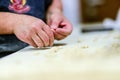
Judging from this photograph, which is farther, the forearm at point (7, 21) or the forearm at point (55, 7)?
the forearm at point (55, 7)

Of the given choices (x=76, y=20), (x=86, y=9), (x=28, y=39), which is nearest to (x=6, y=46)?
(x=28, y=39)

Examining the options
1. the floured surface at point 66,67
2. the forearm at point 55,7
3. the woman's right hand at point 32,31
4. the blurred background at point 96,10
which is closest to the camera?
the floured surface at point 66,67

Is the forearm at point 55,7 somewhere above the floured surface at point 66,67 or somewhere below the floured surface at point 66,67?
above

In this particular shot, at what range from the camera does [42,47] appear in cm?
53

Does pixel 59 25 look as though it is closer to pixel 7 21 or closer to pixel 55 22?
pixel 55 22

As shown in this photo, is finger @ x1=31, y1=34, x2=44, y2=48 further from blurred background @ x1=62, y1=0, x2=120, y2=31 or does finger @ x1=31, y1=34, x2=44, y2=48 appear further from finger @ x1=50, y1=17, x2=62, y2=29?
blurred background @ x1=62, y1=0, x2=120, y2=31

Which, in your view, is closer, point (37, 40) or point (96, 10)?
point (37, 40)

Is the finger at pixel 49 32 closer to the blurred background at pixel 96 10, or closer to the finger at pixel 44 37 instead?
the finger at pixel 44 37

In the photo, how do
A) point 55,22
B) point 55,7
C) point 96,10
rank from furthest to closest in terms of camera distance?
1. point 96,10
2. point 55,7
3. point 55,22

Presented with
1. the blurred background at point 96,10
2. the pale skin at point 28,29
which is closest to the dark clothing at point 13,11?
the pale skin at point 28,29

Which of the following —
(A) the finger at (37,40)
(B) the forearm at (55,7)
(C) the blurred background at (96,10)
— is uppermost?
(B) the forearm at (55,7)

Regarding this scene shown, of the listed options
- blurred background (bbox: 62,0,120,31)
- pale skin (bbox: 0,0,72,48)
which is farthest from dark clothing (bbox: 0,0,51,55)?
blurred background (bbox: 62,0,120,31)

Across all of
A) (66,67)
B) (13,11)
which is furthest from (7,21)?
(66,67)

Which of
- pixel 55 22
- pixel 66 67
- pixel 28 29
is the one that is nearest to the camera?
pixel 66 67
